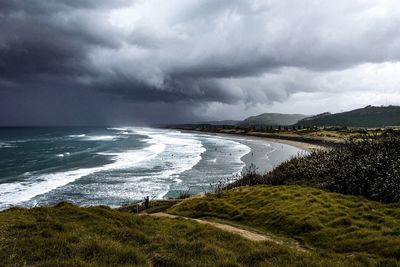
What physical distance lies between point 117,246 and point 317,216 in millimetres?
12177

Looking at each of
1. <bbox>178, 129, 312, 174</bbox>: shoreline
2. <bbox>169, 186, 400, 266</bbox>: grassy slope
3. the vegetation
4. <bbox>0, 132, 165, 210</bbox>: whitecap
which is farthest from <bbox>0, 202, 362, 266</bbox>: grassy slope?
<bbox>178, 129, 312, 174</bbox>: shoreline

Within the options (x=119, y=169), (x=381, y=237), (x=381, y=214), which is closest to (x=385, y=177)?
(x=381, y=214)

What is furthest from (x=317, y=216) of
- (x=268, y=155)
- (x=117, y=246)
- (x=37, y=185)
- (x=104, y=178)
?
(x=268, y=155)

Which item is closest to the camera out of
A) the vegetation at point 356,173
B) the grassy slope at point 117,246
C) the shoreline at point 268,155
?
the grassy slope at point 117,246

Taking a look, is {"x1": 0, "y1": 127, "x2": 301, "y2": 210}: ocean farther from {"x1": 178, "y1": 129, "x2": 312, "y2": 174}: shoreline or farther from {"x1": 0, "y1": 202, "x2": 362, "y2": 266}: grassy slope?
{"x1": 0, "y1": 202, "x2": 362, "y2": 266}: grassy slope

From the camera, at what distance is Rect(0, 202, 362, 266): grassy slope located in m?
10.3

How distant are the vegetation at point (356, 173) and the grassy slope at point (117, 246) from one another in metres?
12.0

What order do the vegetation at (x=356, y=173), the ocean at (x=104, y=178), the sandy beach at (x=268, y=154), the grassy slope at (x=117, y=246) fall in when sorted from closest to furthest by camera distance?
the grassy slope at (x=117, y=246) < the vegetation at (x=356, y=173) < the ocean at (x=104, y=178) < the sandy beach at (x=268, y=154)

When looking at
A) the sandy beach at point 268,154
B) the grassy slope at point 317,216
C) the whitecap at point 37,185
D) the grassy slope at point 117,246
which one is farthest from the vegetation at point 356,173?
the whitecap at point 37,185

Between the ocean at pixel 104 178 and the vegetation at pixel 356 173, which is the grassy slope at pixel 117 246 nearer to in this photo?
the vegetation at pixel 356 173

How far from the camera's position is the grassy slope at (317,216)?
14767mm

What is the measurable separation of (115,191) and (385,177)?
102ft

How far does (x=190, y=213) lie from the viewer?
2489 centimetres

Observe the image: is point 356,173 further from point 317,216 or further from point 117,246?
point 117,246
